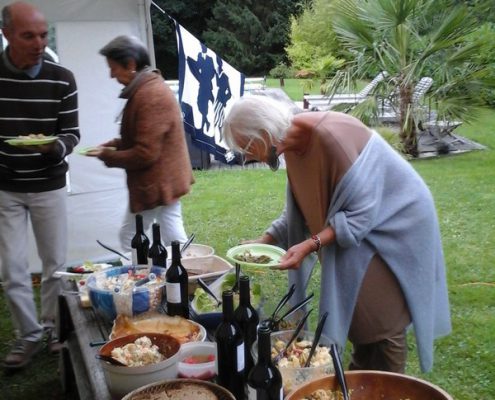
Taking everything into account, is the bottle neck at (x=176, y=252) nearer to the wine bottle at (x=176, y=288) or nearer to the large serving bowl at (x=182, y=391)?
the wine bottle at (x=176, y=288)

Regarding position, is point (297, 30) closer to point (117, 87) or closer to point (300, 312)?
point (117, 87)

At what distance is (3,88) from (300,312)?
6.61ft

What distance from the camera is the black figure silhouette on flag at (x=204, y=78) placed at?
5.78 metres

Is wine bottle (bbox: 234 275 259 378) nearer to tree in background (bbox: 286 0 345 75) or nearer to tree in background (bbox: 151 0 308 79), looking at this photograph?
tree in background (bbox: 286 0 345 75)

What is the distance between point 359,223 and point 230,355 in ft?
2.06

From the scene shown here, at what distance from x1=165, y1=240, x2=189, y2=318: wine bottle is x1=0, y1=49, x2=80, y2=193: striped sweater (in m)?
1.28

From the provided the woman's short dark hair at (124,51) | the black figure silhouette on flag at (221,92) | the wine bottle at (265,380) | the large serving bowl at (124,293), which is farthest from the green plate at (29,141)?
the black figure silhouette on flag at (221,92)

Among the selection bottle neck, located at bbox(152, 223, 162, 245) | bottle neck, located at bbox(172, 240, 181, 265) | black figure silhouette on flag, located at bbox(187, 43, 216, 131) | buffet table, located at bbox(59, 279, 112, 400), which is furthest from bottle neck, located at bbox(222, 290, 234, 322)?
black figure silhouette on flag, located at bbox(187, 43, 216, 131)

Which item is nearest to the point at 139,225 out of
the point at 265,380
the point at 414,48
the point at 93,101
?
the point at 265,380

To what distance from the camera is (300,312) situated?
1.82 meters

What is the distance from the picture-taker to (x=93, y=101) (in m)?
4.42

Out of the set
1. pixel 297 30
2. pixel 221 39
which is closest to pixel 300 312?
pixel 297 30

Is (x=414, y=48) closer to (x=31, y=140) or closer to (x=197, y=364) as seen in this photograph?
(x=31, y=140)

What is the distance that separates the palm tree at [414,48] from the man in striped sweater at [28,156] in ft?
19.1
